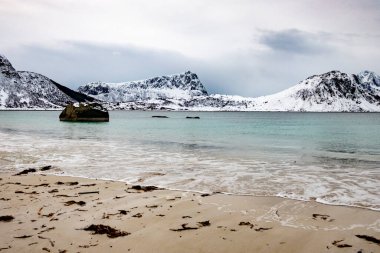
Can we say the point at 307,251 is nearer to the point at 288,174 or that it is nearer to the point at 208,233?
the point at 208,233

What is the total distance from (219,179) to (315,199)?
10.1 ft

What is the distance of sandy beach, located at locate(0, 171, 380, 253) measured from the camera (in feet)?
16.0

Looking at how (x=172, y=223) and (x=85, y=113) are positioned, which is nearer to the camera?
(x=172, y=223)

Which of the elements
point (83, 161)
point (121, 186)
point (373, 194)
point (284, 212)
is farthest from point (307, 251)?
point (83, 161)

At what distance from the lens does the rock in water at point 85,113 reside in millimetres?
56625

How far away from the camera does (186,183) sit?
9.59 m

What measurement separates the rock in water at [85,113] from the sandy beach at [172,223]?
50073 mm

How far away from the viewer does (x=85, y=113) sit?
5662cm

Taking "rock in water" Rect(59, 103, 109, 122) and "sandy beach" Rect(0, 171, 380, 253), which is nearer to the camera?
"sandy beach" Rect(0, 171, 380, 253)

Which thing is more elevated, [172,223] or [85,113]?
[85,113]

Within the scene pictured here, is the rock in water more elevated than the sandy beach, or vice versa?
the rock in water

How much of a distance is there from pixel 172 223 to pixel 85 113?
2108 inches

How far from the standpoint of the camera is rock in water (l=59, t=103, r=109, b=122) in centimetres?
5662

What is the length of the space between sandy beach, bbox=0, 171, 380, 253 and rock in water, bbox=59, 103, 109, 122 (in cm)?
5007
